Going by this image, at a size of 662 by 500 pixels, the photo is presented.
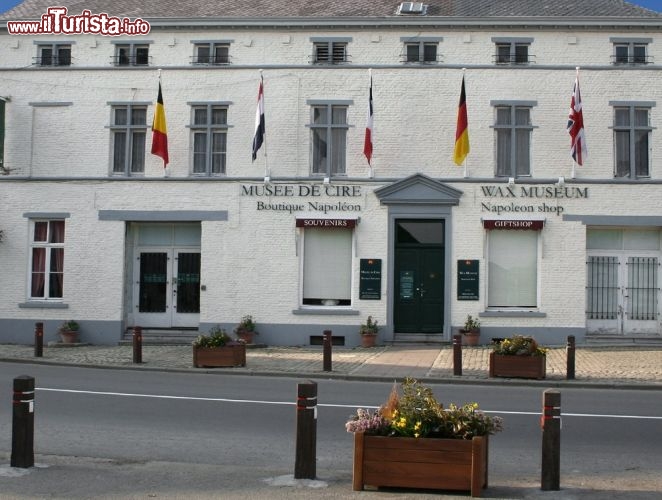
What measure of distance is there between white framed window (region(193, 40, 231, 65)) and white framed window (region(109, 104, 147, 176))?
2.05 meters

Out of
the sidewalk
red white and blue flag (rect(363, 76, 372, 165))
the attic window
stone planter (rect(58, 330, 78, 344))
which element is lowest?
the sidewalk

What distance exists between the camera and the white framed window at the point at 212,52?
78.2 feet

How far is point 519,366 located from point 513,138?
8225 millimetres

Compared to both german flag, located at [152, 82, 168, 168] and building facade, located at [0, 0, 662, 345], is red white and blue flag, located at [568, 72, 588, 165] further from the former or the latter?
german flag, located at [152, 82, 168, 168]

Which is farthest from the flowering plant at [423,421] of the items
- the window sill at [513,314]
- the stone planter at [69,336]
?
the stone planter at [69,336]

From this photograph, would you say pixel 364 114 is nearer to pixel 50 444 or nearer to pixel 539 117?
pixel 539 117

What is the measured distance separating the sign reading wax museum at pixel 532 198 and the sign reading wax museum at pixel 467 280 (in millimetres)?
1521

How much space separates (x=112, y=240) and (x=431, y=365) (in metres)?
10.0

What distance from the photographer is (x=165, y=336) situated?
2391cm

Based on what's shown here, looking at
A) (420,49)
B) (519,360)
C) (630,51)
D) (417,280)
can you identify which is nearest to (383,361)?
(519,360)

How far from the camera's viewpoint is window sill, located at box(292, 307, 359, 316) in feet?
→ 75.4

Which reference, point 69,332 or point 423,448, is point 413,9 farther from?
point 423,448

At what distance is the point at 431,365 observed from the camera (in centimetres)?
1877

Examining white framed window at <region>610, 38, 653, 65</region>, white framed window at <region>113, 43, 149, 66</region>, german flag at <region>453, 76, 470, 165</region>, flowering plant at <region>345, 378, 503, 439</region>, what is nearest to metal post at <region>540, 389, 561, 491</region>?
flowering plant at <region>345, 378, 503, 439</region>
